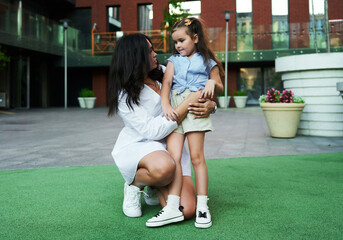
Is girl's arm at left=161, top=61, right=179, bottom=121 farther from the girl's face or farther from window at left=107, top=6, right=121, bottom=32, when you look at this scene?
window at left=107, top=6, right=121, bottom=32

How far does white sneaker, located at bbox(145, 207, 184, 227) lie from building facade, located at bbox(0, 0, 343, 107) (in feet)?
48.2

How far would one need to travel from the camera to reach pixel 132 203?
227cm

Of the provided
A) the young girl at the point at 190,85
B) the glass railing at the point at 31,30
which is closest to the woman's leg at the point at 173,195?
the young girl at the point at 190,85

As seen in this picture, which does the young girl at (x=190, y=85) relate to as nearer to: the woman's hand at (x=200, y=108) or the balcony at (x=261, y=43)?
the woman's hand at (x=200, y=108)

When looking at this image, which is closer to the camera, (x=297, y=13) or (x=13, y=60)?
(x=13, y=60)

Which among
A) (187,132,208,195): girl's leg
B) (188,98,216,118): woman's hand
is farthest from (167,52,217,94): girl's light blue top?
(187,132,208,195): girl's leg

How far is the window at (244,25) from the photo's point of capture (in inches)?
696

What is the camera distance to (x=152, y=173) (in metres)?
2.12

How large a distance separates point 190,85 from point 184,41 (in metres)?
0.29

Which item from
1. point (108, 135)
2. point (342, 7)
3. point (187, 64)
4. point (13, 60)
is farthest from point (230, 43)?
point (187, 64)

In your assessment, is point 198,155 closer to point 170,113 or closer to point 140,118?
point 170,113

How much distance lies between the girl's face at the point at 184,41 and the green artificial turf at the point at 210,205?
1.10 meters

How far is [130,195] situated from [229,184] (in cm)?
114

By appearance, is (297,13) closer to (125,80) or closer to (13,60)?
(13,60)
